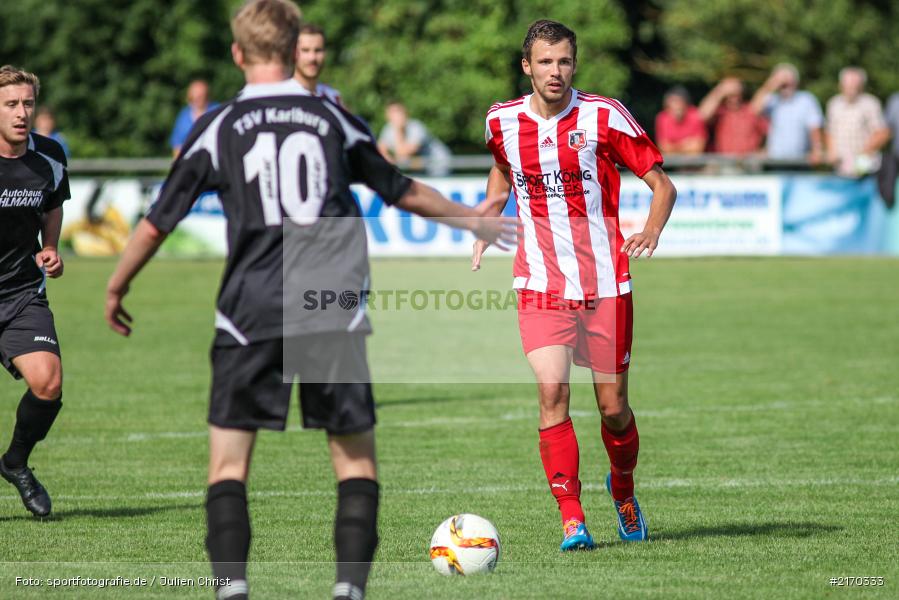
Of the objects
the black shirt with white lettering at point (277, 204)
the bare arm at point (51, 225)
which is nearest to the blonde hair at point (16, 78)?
the bare arm at point (51, 225)

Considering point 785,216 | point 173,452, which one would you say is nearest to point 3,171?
point 173,452

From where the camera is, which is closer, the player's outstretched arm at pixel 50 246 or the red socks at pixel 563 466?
the red socks at pixel 563 466

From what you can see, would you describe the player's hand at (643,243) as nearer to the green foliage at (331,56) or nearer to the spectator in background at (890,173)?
the spectator in background at (890,173)

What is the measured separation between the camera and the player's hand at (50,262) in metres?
7.23

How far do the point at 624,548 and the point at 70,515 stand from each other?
9.39 feet

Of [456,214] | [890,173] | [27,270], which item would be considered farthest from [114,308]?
[890,173]

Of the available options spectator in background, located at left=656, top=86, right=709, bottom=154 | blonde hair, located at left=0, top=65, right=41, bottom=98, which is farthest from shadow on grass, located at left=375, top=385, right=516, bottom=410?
spectator in background, located at left=656, top=86, right=709, bottom=154

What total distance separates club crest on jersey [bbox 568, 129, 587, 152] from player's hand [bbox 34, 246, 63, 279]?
265cm

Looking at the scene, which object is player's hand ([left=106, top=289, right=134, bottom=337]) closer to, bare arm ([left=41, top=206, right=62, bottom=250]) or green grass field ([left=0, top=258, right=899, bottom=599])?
green grass field ([left=0, top=258, right=899, bottom=599])

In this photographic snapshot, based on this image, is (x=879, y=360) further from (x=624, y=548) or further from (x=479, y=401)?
(x=624, y=548)

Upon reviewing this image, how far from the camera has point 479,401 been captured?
38.3ft

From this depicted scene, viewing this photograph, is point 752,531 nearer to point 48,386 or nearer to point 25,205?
point 48,386

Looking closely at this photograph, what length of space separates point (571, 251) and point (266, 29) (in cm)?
238

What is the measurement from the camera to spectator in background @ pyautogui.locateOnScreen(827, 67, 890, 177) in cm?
2061
